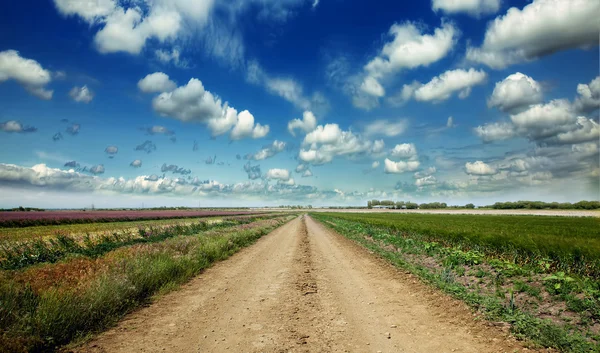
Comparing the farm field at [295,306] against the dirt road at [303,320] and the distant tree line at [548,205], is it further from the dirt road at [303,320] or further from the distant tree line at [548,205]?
the distant tree line at [548,205]

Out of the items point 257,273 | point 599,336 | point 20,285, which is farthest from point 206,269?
point 599,336

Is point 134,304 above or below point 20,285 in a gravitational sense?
below

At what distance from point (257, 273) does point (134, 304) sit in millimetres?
5593

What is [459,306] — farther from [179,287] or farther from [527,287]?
[179,287]

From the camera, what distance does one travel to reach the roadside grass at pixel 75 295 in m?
6.02

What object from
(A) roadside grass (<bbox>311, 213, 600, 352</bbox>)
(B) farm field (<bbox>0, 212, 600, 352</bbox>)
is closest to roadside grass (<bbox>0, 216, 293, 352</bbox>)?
(B) farm field (<bbox>0, 212, 600, 352</bbox>)

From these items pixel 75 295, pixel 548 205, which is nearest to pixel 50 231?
pixel 75 295

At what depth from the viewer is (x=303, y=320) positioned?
7590mm

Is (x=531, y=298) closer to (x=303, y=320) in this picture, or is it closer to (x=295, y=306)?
(x=303, y=320)

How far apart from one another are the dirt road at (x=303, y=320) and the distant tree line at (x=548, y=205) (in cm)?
14331

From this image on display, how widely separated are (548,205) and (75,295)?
168507 millimetres

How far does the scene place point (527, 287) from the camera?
30.3ft

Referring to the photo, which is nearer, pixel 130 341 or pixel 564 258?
pixel 130 341

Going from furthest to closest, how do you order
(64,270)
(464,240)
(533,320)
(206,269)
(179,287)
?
1. (464,240)
2. (206,269)
3. (179,287)
4. (64,270)
5. (533,320)
